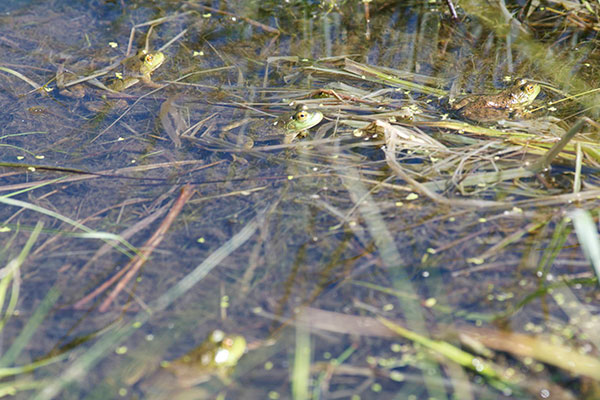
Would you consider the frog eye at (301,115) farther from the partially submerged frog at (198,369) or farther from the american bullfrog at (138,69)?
the partially submerged frog at (198,369)

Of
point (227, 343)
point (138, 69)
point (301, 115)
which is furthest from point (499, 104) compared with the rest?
point (138, 69)

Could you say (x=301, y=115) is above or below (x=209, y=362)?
above

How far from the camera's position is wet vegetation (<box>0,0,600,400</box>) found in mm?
2414

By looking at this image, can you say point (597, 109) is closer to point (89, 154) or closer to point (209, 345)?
point (209, 345)

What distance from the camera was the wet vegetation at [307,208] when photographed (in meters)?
2.41

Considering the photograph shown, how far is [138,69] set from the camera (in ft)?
14.9

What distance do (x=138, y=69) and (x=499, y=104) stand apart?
292 centimetres

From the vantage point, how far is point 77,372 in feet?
7.92

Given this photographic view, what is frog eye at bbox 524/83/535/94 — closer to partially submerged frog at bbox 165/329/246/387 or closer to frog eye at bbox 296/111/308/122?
frog eye at bbox 296/111/308/122

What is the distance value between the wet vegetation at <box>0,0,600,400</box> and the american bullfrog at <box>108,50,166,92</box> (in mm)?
20

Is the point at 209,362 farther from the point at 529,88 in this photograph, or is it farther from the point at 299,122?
the point at 529,88

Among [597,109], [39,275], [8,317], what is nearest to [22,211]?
[39,275]

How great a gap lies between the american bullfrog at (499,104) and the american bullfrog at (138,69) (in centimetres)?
256

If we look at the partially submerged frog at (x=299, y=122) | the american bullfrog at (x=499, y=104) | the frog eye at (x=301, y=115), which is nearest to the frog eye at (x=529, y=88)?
the american bullfrog at (x=499, y=104)
